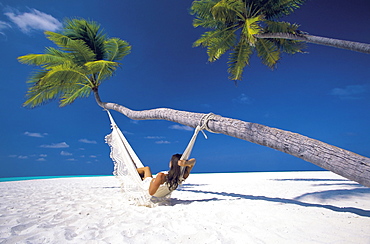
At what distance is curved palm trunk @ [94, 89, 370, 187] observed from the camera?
1578 mm

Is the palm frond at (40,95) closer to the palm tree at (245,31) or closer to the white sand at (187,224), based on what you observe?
the white sand at (187,224)

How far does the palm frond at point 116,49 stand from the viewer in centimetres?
471

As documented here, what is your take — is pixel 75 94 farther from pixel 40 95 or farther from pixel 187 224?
pixel 187 224

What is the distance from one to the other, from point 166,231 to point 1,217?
68.1 inches

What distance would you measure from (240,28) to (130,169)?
4080 mm

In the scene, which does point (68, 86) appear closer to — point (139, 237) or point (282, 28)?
point (139, 237)

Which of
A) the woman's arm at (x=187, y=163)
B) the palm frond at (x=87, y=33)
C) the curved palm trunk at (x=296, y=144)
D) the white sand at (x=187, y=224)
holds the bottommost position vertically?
the white sand at (x=187, y=224)

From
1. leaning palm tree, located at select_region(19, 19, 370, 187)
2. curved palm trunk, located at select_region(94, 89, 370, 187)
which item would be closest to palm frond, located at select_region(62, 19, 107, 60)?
leaning palm tree, located at select_region(19, 19, 370, 187)

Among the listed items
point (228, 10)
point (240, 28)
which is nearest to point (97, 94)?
point (228, 10)

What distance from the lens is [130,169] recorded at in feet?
8.90

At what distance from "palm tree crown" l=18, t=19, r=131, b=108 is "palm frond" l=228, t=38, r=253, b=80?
8.51 ft

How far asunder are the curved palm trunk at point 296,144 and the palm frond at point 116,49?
2759 millimetres

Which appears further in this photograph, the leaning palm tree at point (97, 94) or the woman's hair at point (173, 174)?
the woman's hair at point (173, 174)

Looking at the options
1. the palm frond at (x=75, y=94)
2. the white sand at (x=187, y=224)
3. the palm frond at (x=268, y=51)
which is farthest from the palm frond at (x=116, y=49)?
the white sand at (x=187, y=224)
